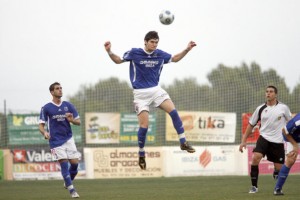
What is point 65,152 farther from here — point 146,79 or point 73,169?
point 146,79

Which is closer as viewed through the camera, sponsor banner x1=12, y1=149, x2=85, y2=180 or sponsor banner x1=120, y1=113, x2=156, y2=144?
sponsor banner x1=12, y1=149, x2=85, y2=180

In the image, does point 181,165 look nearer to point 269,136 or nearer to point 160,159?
point 160,159

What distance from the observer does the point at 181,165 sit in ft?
111

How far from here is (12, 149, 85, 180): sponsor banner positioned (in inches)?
1297

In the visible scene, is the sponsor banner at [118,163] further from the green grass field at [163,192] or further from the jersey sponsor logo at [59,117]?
the jersey sponsor logo at [59,117]

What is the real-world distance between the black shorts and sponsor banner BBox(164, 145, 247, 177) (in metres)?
17.0

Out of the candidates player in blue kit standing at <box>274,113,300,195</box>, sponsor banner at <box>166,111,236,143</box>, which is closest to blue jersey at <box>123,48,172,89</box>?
player in blue kit standing at <box>274,113,300,195</box>

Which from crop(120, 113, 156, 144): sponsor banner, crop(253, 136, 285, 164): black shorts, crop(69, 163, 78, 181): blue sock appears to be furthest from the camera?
crop(120, 113, 156, 144): sponsor banner

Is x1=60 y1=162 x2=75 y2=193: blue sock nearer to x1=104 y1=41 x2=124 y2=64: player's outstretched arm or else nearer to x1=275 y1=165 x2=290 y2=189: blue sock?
x1=104 y1=41 x2=124 y2=64: player's outstretched arm

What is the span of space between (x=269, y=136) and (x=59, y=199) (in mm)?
5177

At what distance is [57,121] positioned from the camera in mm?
15883

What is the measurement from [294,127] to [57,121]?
5.76 m

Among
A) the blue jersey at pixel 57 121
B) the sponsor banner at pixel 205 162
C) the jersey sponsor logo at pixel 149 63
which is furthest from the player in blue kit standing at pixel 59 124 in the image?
the sponsor banner at pixel 205 162

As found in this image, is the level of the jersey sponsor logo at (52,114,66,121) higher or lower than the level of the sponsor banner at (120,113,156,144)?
higher
